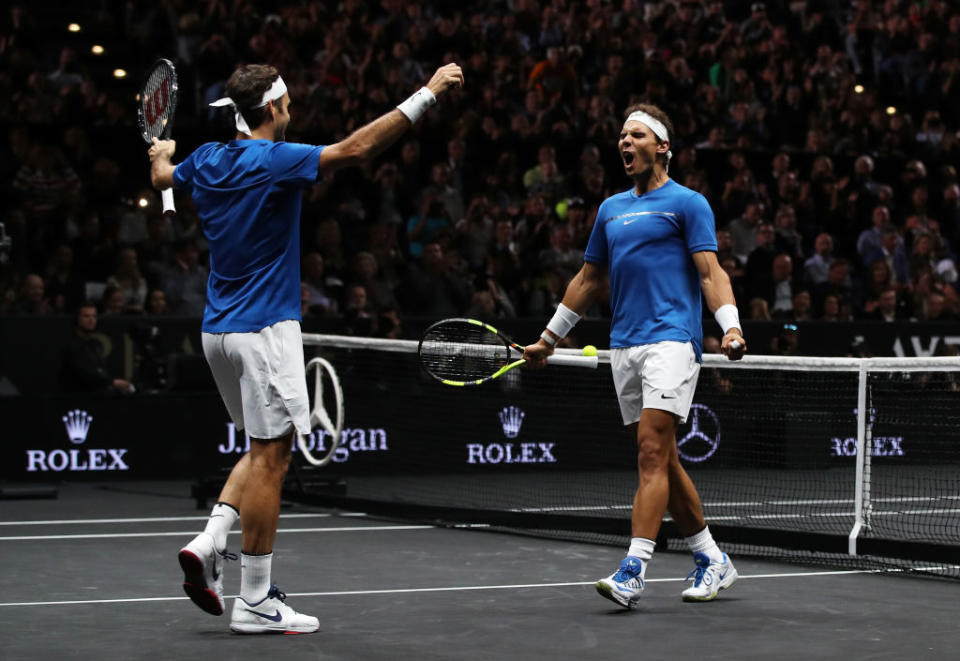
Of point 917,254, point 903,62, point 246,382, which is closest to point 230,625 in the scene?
point 246,382

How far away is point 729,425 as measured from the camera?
13.3 metres

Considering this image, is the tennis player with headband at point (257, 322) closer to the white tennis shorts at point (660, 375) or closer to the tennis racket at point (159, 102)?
the tennis racket at point (159, 102)

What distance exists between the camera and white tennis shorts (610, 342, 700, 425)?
20.7 feet

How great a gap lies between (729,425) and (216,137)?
6.07 m

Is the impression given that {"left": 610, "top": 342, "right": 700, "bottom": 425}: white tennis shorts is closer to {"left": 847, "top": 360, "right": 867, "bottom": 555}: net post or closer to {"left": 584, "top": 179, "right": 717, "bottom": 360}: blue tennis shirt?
{"left": 584, "top": 179, "right": 717, "bottom": 360}: blue tennis shirt

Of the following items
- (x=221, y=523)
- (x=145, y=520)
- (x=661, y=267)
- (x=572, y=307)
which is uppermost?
(x=661, y=267)

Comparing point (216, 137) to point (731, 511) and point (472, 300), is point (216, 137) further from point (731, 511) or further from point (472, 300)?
point (731, 511)

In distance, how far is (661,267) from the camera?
6.49 meters

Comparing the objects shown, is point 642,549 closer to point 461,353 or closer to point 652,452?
point 652,452

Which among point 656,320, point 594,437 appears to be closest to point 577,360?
point 656,320

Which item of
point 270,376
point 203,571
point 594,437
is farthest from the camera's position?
point 594,437

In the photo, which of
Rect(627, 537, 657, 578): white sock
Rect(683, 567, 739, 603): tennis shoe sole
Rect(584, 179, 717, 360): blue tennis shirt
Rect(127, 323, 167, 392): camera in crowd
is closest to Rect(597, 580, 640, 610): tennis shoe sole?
Rect(627, 537, 657, 578): white sock

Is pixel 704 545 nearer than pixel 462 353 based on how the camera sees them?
Yes

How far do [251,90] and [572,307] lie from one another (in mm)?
1866
